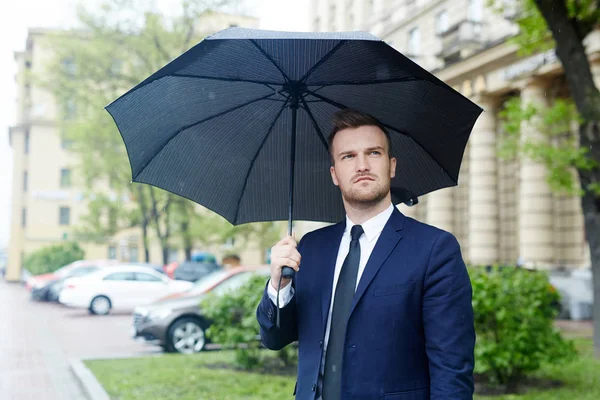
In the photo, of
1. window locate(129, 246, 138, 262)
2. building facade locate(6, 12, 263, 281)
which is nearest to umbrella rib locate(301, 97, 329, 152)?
building facade locate(6, 12, 263, 281)

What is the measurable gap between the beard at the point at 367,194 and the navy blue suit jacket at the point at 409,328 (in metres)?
0.15

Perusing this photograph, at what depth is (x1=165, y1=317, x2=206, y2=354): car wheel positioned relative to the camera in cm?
1309

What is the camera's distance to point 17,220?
79750mm

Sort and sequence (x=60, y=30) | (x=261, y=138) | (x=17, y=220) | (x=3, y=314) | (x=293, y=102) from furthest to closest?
1. (x=17, y=220)
2. (x=60, y=30)
3. (x=3, y=314)
4. (x=261, y=138)
5. (x=293, y=102)

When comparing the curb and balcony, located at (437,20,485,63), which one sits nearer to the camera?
the curb

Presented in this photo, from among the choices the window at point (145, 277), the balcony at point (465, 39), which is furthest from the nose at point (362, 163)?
the balcony at point (465, 39)

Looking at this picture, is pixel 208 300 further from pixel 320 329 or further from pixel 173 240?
pixel 173 240

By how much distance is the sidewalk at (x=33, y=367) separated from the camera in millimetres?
9188

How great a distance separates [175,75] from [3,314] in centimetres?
2407

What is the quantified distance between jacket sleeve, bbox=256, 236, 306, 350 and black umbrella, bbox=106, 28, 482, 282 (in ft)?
2.08

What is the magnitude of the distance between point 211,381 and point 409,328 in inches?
273

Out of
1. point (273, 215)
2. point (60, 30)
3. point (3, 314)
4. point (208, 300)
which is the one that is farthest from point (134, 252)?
point (273, 215)

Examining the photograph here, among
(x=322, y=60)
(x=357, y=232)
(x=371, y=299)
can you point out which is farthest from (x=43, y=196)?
(x=371, y=299)

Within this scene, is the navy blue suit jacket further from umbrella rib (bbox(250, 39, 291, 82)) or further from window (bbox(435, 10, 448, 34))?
window (bbox(435, 10, 448, 34))
